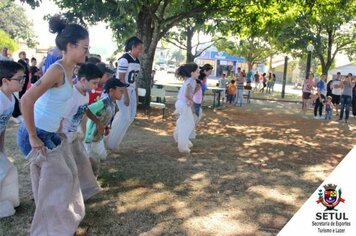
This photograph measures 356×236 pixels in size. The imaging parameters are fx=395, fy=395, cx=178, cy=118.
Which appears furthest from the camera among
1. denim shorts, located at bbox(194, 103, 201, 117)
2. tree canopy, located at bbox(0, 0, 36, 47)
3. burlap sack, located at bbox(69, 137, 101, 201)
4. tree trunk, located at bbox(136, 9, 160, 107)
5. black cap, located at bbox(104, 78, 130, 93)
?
tree canopy, located at bbox(0, 0, 36, 47)

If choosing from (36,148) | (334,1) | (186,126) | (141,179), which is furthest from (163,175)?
(334,1)

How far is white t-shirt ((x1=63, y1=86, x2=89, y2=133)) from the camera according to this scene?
3.36 metres

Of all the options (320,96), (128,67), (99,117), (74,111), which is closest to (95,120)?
(99,117)

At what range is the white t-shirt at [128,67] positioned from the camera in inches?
253

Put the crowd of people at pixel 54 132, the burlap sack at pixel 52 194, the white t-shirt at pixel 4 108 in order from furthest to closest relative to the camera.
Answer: the white t-shirt at pixel 4 108, the burlap sack at pixel 52 194, the crowd of people at pixel 54 132

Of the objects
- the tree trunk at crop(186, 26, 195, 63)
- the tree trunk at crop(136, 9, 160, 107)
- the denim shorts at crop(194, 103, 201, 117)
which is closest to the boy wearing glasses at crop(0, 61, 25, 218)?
the denim shorts at crop(194, 103, 201, 117)

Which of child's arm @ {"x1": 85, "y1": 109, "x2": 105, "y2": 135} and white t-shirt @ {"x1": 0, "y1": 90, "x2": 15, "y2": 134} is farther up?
white t-shirt @ {"x1": 0, "y1": 90, "x2": 15, "y2": 134}

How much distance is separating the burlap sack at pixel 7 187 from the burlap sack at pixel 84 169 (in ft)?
2.15

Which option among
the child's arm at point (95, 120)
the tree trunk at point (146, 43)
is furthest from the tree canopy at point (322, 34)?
the child's arm at point (95, 120)

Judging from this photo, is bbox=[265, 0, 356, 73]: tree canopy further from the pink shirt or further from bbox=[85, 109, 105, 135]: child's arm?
bbox=[85, 109, 105, 135]: child's arm

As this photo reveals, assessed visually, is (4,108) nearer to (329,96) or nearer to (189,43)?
(329,96)

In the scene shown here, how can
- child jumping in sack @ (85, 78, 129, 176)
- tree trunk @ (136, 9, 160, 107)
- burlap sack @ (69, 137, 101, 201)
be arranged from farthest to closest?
tree trunk @ (136, 9, 160, 107) → child jumping in sack @ (85, 78, 129, 176) → burlap sack @ (69, 137, 101, 201)

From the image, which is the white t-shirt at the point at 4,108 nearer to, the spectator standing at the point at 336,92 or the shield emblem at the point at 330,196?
the shield emblem at the point at 330,196

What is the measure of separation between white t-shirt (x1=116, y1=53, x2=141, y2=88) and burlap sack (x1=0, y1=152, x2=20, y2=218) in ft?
9.45
